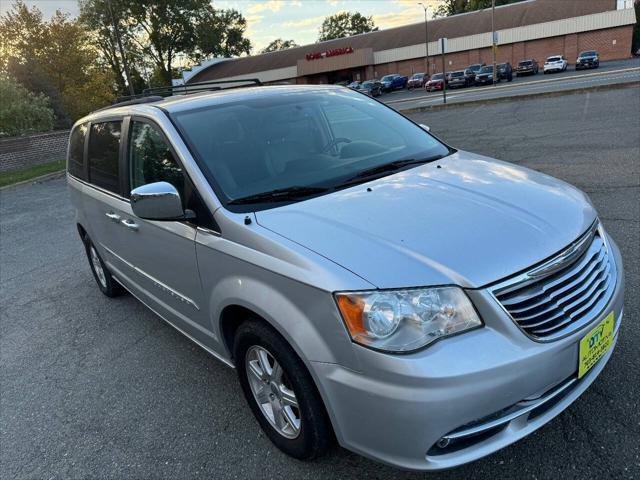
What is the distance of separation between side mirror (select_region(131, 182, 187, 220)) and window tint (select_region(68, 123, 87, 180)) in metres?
2.28

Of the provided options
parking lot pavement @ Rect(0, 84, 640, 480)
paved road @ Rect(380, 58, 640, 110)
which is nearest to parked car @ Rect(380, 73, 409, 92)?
paved road @ Rect(380, 58, 640, 110)

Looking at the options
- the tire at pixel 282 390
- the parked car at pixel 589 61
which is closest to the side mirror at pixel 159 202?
the tire at pixel 282 390

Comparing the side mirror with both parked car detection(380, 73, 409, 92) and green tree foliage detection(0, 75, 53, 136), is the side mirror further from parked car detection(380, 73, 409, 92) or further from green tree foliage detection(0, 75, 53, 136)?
parked car detection(380, 73, 409, 92)

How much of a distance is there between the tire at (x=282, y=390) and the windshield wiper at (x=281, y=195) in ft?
2.06

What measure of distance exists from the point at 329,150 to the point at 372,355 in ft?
5.44

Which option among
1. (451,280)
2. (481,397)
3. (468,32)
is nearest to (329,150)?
(451,280)

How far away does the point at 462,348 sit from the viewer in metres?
1.84

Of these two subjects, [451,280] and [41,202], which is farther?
[41,202]

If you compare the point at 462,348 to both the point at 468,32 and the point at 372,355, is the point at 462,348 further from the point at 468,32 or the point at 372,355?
the point at 468,32

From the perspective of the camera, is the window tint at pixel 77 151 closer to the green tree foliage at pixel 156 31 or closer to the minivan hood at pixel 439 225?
the minivan hood at pixel 439 225

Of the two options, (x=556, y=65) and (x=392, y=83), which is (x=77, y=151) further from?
(x=392, y=83)

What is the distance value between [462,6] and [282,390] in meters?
91.0

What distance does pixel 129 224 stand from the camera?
11.3ft

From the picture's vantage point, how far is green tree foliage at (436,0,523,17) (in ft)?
243
